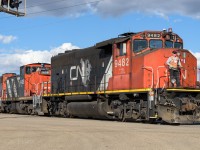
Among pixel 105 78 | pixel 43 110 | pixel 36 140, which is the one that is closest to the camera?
pixel 36 140

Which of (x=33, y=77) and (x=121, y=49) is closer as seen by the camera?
(x=121, y=49)

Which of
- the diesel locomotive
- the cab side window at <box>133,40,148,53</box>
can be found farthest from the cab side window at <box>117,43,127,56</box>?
the cab side window at <box>133,40,148,53</box>

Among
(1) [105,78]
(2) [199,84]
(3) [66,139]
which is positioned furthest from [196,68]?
(3) [66,139]

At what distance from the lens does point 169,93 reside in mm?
17312

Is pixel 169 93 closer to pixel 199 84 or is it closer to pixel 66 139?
pixel 199 84

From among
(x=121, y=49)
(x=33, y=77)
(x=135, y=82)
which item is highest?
(x=121, y=49)

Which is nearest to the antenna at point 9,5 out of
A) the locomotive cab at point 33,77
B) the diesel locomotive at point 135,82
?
the diesel locomotive at point 135,82

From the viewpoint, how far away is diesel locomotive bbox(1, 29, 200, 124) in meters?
17.3

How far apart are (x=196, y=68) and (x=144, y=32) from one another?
10.3 ft

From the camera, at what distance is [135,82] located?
18875 mm

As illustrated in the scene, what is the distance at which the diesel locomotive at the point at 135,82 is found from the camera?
1728 cm

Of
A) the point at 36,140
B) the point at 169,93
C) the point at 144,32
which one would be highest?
the point at 144,32

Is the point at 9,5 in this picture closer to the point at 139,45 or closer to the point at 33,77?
the point at 139,45

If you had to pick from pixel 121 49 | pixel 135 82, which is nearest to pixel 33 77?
pixel 121 49
